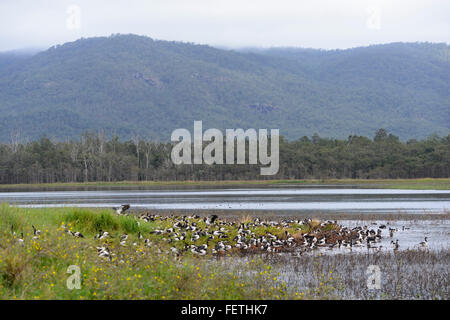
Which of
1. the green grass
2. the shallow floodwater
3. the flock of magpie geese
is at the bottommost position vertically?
the shallow floodwater

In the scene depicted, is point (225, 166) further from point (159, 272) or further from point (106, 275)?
point (106, 275)

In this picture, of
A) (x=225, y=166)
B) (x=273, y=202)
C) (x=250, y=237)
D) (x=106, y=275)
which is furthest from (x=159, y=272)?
(x=225, y=166)

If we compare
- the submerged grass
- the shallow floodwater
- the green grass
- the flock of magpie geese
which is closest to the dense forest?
the shallow floodwater

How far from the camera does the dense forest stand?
360ft

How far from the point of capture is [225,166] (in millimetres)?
118312

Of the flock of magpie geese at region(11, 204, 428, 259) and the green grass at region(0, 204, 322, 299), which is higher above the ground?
the green grass at region(0, 204, 322, 299)

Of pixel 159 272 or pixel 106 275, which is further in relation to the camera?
pixel 159 272

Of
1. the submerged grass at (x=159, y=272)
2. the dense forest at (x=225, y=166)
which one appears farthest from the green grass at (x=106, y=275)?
the dense forest at (x=225, y=166)

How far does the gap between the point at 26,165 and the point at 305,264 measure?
359ft

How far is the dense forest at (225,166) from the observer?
360ft

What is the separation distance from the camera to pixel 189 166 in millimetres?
119312

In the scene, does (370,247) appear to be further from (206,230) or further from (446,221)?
(446,221)

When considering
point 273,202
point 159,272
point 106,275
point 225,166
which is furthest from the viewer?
point 225,166

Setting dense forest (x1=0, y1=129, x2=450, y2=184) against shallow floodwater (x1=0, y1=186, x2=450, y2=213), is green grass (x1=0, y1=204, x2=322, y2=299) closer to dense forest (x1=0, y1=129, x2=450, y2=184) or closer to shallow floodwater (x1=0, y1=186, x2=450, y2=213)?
shallow floodwater (x1=0, y1=186, x2=450, y2=213)
